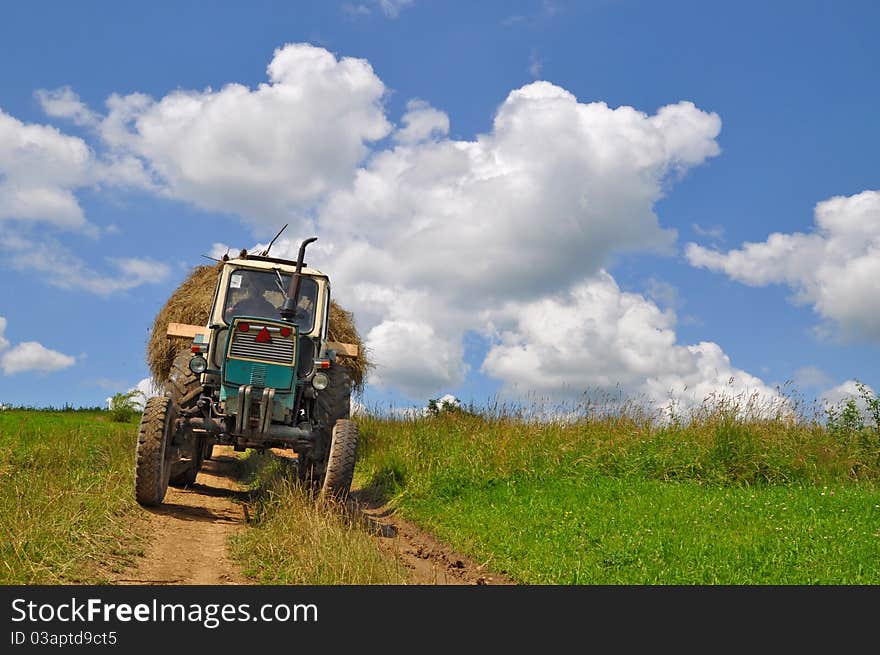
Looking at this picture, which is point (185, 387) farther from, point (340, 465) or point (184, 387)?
point (340, 465)

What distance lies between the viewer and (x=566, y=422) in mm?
14328

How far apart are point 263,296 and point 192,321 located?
487 cm

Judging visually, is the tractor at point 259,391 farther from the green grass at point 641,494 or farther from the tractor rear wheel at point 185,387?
the green grass at point 641,494

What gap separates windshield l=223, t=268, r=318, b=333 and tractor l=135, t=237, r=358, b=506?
0.05ft

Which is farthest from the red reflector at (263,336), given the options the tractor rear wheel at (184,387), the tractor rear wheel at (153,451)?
the tractor rear wheel at (153,451)

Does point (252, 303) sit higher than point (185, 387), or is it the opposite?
point (252, 303)

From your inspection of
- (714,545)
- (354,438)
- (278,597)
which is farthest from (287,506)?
(714,545)

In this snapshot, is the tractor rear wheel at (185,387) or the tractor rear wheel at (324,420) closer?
the tractor rear wheel at (185,387)

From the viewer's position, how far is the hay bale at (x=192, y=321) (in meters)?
15.8

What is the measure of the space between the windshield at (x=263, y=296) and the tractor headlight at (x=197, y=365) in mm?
1092

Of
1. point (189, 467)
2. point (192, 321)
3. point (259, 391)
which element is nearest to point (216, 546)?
point (259, 391)

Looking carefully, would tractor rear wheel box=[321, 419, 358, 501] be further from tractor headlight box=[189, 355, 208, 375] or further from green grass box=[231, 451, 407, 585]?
tractor headlight box=[189, 355, 208, 375]

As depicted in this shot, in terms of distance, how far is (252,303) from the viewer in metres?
11.5

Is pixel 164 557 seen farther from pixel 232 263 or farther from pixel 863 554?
pixel 863 554
